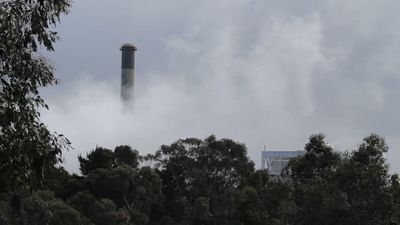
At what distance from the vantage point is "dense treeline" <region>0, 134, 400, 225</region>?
2962 centimetres

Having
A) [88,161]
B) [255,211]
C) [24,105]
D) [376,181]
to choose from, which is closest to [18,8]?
[24,105]

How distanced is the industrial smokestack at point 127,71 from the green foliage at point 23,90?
7887 centimetres

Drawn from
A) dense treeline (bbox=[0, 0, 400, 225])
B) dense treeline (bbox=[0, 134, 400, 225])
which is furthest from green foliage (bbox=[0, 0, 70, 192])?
dense treeline (bbox=[0, 134, 400, 225])

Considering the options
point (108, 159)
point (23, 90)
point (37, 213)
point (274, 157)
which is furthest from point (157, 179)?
point (274, 157)

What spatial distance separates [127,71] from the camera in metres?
93.1

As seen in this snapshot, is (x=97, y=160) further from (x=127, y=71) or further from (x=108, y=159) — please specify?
(x=127, y=71)

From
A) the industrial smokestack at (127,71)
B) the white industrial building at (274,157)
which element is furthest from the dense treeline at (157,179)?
the white industrial building at (274,157)

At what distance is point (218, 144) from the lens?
71.1 meters

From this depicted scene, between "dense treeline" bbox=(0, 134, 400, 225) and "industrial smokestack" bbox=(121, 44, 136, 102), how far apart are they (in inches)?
768

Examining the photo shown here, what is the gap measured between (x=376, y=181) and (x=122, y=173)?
36969 millimetres

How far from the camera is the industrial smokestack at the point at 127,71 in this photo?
92375 mm

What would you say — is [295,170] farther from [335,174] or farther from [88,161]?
[88,161]

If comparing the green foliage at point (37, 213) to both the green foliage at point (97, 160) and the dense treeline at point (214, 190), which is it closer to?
the dense treeline at point (214, 190)

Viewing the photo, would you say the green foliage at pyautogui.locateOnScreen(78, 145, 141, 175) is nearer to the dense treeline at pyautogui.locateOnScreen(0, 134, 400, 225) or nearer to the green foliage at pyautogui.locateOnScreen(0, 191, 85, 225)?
the dense treeline at pyautogui.locateOnScreen(0, 134, 400, 225)
